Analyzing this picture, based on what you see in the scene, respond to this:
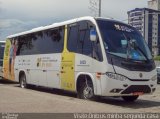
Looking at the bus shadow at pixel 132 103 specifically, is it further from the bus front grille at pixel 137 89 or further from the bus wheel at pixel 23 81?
the bus wheel at pixel 23 81

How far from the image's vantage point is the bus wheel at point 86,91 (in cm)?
1539

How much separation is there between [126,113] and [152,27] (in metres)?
40.8

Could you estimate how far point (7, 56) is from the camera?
2495 cm

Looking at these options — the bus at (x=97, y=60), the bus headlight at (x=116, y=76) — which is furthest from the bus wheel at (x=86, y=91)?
the bus headlight at (x=116, y=76)

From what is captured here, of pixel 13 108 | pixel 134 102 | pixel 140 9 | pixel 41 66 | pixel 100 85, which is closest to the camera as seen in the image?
pixel 13 108

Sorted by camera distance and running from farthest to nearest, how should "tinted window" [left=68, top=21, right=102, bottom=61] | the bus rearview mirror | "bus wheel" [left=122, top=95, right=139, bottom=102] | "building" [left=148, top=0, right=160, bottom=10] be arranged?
"building" [left=148, top=0, right=160, bottom=10]
"bus wheel" [left=122, top=95, right=139, bottom=102]
"tinted window" [left=68, top=21, right=102, bottom=61]
the bus rearview mirror

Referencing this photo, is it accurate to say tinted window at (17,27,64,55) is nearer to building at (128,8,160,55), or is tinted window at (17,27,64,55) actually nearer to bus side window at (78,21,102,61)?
bus side window at (78,21,102,61)

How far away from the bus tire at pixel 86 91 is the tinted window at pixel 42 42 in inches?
91.2

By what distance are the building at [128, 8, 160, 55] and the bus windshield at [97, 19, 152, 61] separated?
2890 cm

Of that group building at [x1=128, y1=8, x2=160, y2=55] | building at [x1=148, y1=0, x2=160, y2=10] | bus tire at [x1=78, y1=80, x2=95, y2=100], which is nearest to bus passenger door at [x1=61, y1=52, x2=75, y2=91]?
bus tire at [x1=78, y1=80, x2=95, y2=100]

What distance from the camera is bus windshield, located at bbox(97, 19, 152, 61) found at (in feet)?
48.7

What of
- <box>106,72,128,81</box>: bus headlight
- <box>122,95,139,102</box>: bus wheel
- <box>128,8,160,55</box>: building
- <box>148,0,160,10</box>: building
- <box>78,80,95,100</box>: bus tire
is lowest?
<box>122,95,139,102</box>: bus wheel

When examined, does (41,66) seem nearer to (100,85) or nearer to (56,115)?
(100,85)

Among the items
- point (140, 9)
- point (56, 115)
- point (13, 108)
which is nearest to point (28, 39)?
point (13, 108)
